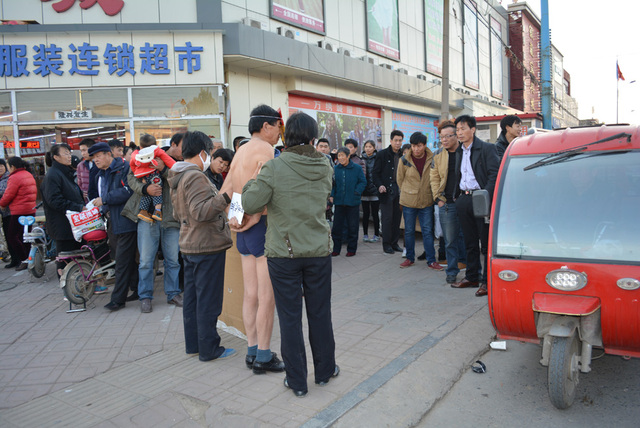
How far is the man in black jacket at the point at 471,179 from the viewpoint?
5914 millimetres

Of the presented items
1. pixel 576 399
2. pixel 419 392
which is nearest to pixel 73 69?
pixel 419 392

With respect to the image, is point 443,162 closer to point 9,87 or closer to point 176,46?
point 176,46

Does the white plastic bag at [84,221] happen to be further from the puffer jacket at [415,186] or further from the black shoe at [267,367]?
the puffer jacket at [415,186]

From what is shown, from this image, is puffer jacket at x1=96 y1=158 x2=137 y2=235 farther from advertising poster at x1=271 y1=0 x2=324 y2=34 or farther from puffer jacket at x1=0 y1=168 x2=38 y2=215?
advertising poster at x1=271 y1=0 x2=324 y2=34

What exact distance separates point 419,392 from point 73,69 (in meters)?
11.4

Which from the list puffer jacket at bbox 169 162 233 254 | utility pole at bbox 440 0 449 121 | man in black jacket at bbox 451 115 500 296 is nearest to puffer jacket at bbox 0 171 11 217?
puffer jacket at bbox 169 162 233 254

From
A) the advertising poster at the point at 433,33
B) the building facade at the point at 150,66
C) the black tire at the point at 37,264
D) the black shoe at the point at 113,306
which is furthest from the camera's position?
the advertising poster at the point at 433,33

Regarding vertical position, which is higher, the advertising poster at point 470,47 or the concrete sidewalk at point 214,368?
the advertising poster at point 470,47

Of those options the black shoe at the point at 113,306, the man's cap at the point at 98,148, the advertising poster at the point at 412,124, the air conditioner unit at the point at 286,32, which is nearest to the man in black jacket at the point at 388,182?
the man's cap at the point at 98,148

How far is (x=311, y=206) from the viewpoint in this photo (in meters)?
3.35

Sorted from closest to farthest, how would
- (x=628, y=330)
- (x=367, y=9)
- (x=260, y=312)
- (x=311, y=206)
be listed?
1. (x=628, y=330)
2. (x=311, y=206)
3. (x=260, y=312)
4. (x=367, y=9)

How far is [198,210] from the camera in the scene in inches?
153

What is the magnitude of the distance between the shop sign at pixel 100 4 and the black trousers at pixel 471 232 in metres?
10.0

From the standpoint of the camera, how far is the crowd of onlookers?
11.0ft
